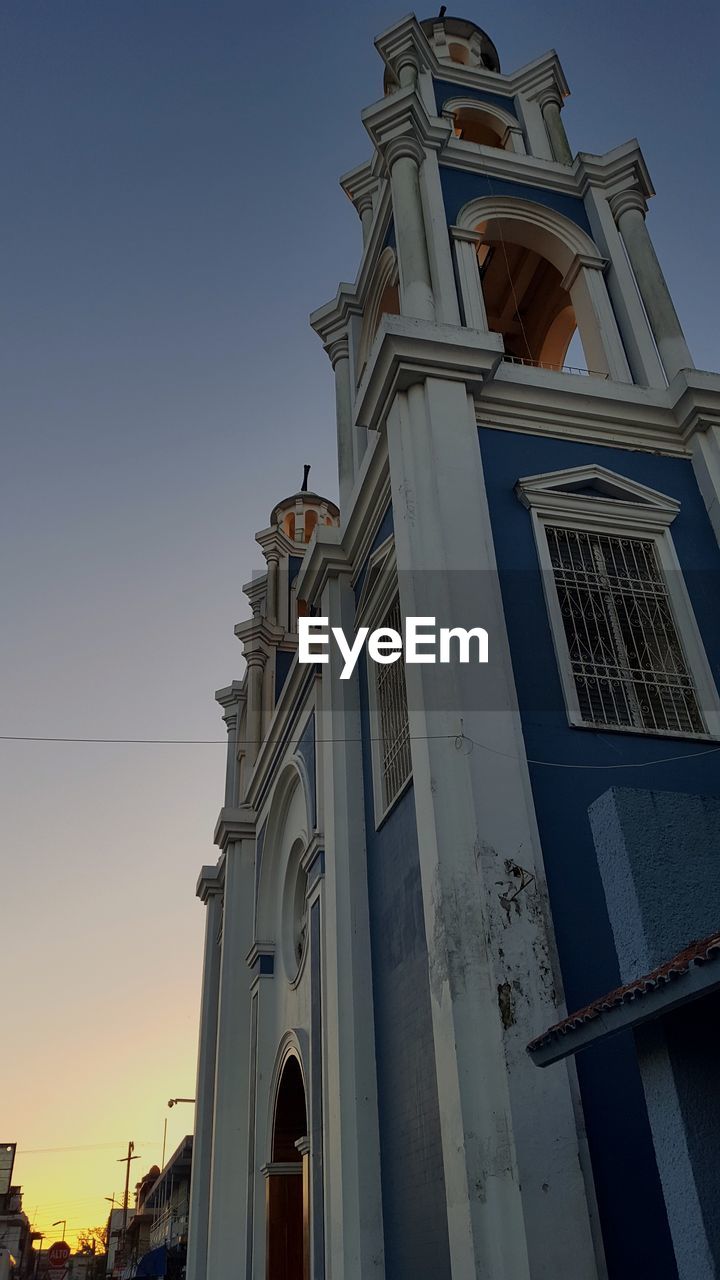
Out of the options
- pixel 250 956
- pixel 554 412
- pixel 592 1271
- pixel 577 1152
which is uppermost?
pixel 554 412

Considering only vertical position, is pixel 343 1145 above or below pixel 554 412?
below

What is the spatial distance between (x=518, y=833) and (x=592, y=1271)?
101 inches

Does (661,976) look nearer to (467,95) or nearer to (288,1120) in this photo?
(288,1120)

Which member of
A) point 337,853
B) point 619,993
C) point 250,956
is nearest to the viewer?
point 619,993

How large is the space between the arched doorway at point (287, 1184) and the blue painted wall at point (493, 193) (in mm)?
10701

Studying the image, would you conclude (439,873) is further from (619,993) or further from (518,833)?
(619,993)

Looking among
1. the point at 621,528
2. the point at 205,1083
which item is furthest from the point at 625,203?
the point at 205,1083

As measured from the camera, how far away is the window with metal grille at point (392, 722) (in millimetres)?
9391

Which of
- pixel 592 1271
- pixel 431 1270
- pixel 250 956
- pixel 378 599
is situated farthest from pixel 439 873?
pixel 250 956

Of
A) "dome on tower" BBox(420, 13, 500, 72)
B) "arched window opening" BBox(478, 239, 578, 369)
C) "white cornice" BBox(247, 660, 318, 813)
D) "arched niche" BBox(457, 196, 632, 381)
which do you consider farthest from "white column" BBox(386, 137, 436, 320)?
"dome on tower" BBox(420, 13, 500, 72)

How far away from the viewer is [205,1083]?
1748 centimetres

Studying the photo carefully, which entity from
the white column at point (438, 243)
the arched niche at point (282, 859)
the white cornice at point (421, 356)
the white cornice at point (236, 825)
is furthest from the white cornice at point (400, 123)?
the white cornice at point (236, 825)

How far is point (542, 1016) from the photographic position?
6.41 metres

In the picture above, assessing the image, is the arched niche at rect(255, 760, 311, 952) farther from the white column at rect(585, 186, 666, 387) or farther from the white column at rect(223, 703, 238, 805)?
the white column at rect(585, 186, 666, 387)
